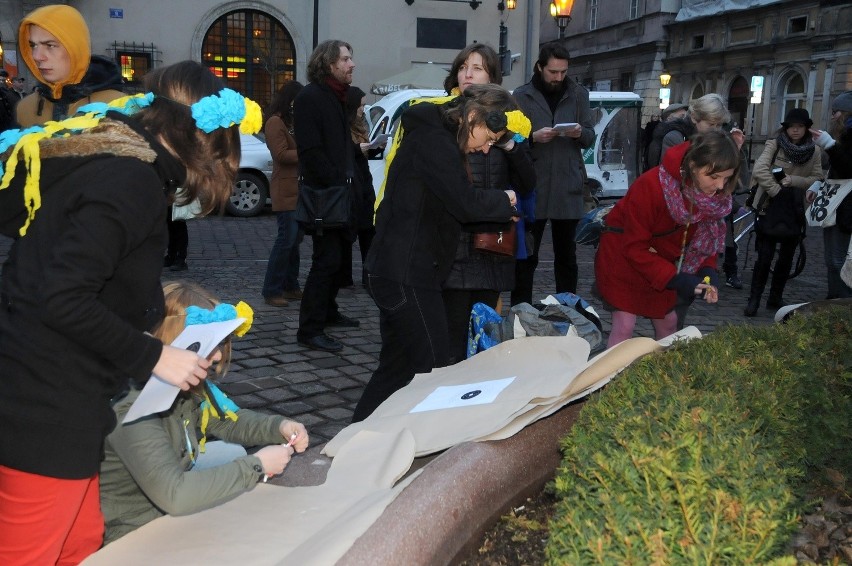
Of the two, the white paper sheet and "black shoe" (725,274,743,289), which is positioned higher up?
the white paper sheet

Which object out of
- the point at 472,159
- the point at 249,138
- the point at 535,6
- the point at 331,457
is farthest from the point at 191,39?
the point at 331,457

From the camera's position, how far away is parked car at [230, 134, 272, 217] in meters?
13.5

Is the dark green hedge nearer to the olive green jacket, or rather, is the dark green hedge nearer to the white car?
the olive green jacket

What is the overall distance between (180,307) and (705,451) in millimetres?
1468

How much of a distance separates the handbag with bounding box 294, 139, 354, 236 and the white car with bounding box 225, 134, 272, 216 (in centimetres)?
758

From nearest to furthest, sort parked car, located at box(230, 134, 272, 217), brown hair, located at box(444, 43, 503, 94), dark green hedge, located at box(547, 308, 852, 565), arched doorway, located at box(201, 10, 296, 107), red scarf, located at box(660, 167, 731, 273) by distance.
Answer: dark green hedge, located at box(547, 308, 852, 565)
red scarf, located at box(660, 167, 731, 273)
brown hair, located at box(444, 43, 503, 94)
parked car, located at box(230, 134, 272, 217)
arched doorway, located at box(201, 10, 296, 107)

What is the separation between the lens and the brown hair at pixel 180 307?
8.30 feet

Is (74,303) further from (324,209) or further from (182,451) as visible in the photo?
(324,209)

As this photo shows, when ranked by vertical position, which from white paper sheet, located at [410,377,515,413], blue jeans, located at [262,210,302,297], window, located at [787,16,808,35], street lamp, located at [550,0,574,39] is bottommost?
blue jeans, located at [262,210,302,297]

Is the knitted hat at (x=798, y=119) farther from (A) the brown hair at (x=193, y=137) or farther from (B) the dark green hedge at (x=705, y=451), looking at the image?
(A) the brown hair at (x=193, y=137)

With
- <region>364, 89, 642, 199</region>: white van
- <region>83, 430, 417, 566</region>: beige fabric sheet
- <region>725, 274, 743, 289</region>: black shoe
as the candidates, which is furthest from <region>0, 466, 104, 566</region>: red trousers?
<region>364, 89, 642, 199</region>: white van

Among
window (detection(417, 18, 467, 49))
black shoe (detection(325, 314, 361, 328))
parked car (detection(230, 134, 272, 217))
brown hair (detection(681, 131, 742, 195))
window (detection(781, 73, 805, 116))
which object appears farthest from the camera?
window (detection(781, 73, 805, 116))

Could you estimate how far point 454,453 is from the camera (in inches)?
90.1

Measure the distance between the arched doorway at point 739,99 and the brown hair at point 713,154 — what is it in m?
33.4
